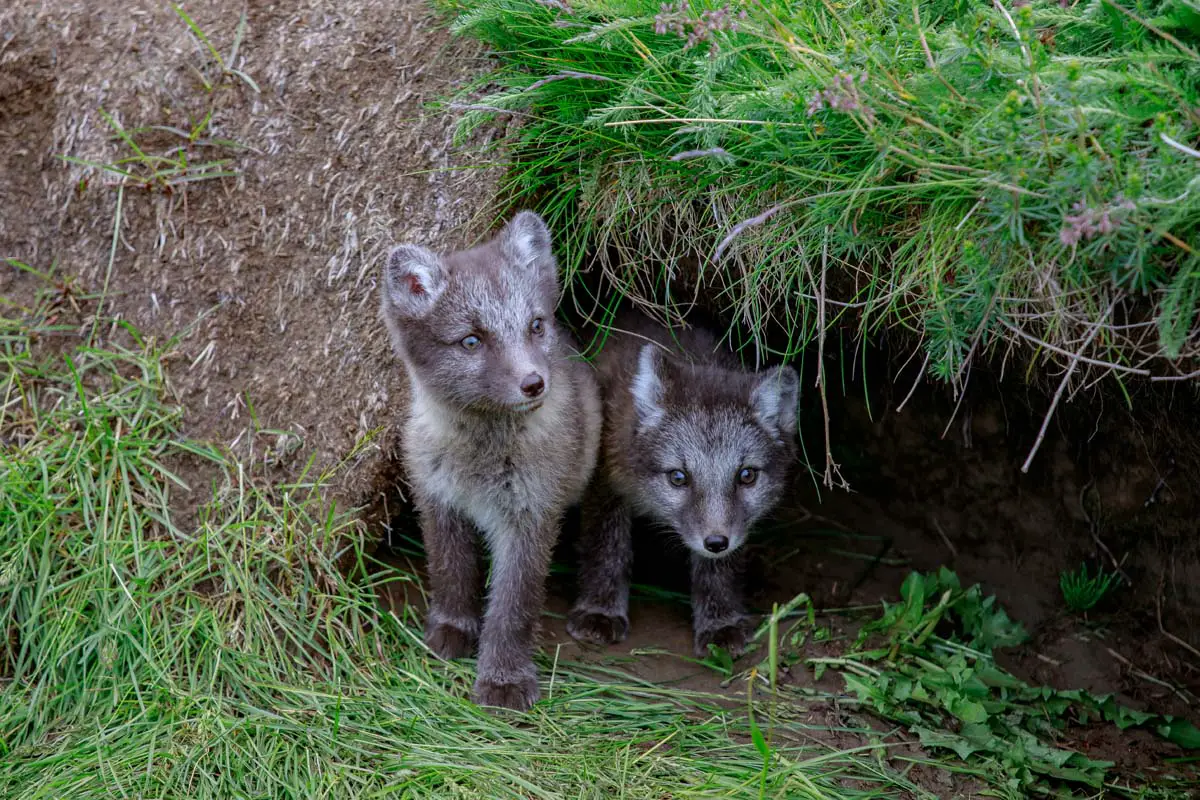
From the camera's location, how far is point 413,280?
12.4 ft

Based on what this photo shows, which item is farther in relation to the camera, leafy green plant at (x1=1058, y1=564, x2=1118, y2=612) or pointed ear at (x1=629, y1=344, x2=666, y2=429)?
leafy green plant at (x1=1058, y1=564, x2=1118, y2=612)

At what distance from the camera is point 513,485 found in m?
3.91

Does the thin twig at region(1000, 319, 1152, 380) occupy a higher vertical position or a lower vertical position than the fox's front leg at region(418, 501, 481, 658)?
higher

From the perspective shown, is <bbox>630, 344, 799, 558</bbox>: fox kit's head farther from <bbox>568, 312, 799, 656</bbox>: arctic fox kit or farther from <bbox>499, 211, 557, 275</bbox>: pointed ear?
<bbox>499, 211, 557, 275</bbox>: pointed ear

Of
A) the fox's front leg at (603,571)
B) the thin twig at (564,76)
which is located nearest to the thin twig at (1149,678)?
the fox's front leg at (603,571)

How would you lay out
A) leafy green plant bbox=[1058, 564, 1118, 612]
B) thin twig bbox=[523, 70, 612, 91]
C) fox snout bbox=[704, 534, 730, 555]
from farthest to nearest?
1. leafy green plant bbox=[1058, 564, 1118, 612]
2. fox snout bbox=[704, 534, 730, 555]
3. thin twig bbox=[523, 70, 612, 91]

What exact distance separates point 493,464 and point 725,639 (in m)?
1.31

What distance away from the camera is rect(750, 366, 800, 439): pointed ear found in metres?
4.35

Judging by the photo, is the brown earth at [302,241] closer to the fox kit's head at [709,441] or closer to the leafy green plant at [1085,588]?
the leafy green plant at [1085,588]

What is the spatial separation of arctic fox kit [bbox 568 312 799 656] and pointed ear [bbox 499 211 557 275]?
743mm

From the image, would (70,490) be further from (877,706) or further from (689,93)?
(877,706)

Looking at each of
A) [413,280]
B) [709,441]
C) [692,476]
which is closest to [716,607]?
[692,476]

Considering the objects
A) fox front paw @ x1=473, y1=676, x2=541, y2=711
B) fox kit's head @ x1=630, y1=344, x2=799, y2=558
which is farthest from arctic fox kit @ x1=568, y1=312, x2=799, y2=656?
fox front paw @ x1=473, y1=676, x2=541, y2=711

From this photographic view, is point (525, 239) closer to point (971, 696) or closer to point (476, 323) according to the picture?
point (476, 323)
